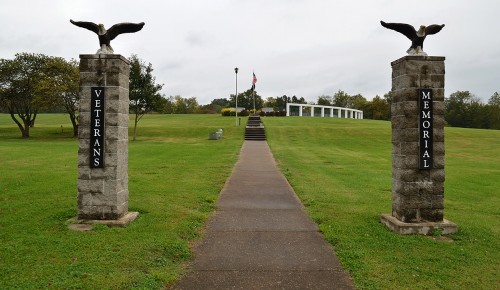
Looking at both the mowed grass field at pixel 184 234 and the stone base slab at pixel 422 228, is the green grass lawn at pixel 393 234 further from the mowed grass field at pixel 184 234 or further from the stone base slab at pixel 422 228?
the stone base slab at pixel 422 228

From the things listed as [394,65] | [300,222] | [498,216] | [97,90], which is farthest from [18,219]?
[498,216]

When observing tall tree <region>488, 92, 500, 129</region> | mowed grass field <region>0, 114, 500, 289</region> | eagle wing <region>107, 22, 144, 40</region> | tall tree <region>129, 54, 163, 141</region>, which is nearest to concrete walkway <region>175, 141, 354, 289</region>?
mowed grass field <region>0, 114, 500, 289</region>

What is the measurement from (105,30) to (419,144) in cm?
630

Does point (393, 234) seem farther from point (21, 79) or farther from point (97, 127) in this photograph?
point (21, 79)

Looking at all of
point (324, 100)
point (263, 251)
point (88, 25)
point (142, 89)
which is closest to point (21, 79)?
point (142, 89)

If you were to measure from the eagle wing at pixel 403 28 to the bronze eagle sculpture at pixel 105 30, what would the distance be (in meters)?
4.64

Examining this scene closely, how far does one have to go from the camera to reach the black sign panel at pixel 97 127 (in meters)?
6.92

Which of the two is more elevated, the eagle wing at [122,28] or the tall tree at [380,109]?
the tall tree at [380,109]

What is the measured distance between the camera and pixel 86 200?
7051 mm

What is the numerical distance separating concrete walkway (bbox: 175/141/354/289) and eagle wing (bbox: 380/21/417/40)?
400 centimetres

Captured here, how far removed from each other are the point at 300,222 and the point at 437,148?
293cm

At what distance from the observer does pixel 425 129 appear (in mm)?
6770

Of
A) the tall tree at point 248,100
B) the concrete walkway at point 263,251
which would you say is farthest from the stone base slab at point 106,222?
the tall tree at point 248,100

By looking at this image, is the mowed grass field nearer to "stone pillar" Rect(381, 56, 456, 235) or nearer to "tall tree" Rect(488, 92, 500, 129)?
"stone pillar" Rect(381, 56, 456, 235)
